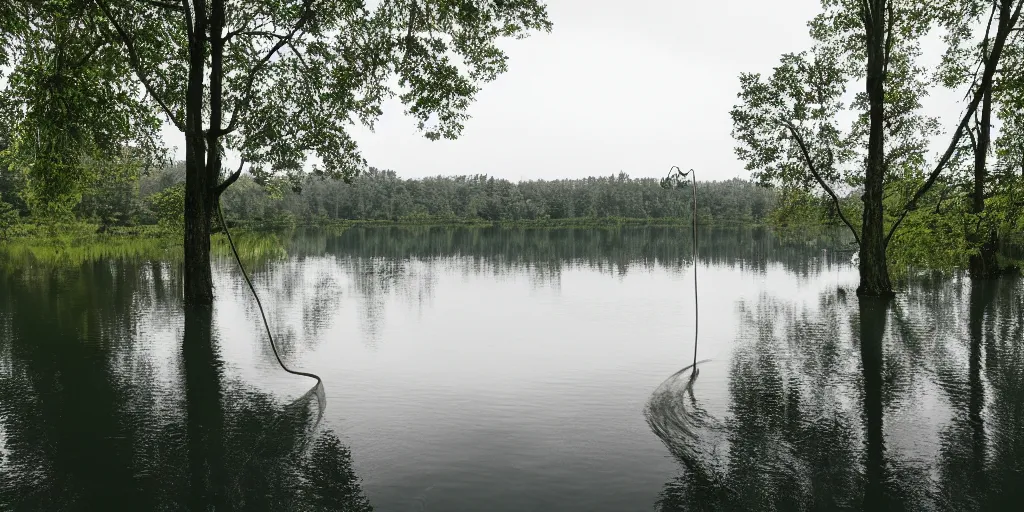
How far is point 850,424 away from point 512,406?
16.0 feet

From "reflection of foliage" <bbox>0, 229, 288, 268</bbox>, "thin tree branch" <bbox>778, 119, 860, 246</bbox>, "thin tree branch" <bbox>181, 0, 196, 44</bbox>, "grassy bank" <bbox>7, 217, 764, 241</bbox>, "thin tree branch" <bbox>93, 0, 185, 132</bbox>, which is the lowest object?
"reflection of foliage" <bbox>0, 229, 288, 268</bbox>

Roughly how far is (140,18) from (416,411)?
17282 mm

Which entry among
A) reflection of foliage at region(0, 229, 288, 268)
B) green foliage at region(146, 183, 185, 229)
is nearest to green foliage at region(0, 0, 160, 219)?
green foliage at region(146, 183, 185, 229)

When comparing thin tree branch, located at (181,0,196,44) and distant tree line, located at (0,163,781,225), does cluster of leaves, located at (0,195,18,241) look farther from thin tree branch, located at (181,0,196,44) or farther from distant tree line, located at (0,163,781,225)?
distant tree line, located at (0,163,781,225)

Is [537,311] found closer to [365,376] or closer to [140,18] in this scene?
[365,376]

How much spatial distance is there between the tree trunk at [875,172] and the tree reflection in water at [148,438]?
19664mm

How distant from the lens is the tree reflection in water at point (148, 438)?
25.1ft

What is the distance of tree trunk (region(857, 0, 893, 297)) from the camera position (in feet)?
76.3

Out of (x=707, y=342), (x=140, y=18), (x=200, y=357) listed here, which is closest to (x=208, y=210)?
(x=140, y=18)

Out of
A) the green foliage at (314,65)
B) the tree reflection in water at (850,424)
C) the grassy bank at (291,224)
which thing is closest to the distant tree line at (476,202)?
the grassy bank at (291,224)

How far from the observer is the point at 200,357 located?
14.8 meters

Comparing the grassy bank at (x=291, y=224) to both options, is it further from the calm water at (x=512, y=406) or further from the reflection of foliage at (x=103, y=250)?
the calm water at (x=512, y=406)

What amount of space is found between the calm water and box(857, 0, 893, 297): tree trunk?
1.21 metres

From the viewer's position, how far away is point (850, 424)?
10.0 metres
